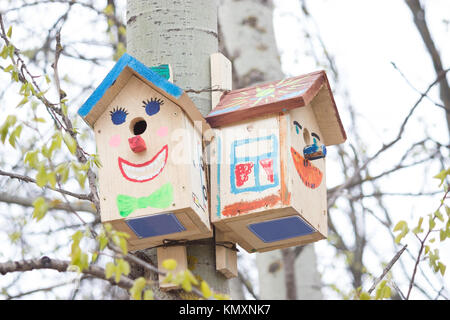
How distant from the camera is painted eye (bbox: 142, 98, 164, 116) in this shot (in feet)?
10.6

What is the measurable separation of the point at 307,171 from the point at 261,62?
247cm

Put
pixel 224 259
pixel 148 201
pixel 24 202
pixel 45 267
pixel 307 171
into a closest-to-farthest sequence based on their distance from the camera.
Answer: pixel 45 267, pixel 148 201, pixel 224 259, pixel 307 171, pixel 24 202

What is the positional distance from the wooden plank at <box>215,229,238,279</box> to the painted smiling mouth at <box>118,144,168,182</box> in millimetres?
365

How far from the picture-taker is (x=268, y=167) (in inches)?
126

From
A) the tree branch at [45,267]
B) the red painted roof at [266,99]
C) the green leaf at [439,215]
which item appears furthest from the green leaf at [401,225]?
the tree branch at [45,267]

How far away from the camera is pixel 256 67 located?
5742 millimetres

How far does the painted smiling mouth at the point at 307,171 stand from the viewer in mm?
3297

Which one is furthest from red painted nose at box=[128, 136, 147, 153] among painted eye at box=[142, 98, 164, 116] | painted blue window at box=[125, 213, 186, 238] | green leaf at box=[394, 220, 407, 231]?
green leaf at box=[394, 220, 407, 231]

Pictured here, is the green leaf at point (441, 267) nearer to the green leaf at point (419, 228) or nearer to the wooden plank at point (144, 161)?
the green leaf at point (419, 228)

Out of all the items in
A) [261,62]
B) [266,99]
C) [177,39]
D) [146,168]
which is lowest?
[146,168]

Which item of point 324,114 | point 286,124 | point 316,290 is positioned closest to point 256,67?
point 316,290

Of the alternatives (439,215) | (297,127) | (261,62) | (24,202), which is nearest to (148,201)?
(297,127)

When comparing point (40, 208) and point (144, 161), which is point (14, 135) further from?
point (144, 161)

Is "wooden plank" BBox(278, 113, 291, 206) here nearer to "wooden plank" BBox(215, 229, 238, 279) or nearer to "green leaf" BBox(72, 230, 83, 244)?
"wooden plank" BBox(215, 229, 238, 279)
